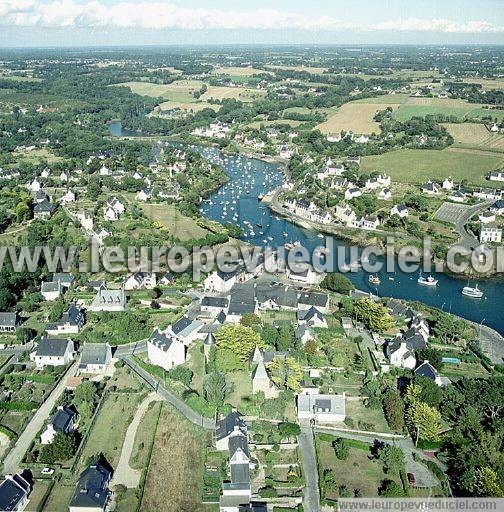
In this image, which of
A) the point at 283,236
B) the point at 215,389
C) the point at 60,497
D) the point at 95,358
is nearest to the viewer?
the point at 60,497

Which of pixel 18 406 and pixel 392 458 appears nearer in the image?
pixel 392 458

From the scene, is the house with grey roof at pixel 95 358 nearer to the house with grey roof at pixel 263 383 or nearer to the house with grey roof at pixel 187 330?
the house with grey roof at pixel 187 330

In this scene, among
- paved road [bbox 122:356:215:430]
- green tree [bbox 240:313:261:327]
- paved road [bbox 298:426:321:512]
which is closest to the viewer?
paved road [bbox 298:426:321:512]

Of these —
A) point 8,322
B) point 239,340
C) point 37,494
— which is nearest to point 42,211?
point 8,322

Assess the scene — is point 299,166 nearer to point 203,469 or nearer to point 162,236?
point 162,236

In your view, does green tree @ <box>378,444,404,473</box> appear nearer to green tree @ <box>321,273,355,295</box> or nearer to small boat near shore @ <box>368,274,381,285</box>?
green tree @ <box>321,273,355,295</box>

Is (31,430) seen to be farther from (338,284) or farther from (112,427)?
(338,284)

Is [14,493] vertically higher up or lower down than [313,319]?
higher up

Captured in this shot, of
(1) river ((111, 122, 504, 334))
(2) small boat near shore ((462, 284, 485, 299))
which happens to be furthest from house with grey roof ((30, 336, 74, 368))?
(2) small boat near shore ((462, 284, 485, 299))
